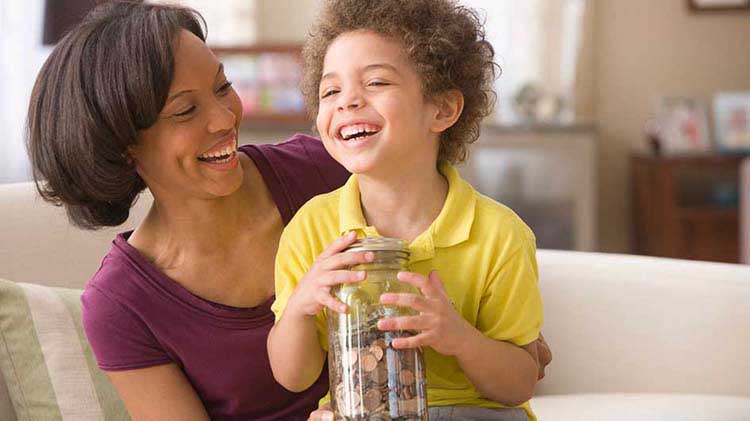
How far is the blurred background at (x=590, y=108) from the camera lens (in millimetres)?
5547

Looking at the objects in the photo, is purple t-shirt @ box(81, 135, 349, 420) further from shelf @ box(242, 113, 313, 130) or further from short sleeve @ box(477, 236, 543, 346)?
shelf @ box(242, 113, 313, 130)

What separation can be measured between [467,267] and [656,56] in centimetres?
513

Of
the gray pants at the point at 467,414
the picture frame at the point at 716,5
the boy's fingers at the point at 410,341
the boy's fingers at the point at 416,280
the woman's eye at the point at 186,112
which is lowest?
the gray pants at the point at 467,414

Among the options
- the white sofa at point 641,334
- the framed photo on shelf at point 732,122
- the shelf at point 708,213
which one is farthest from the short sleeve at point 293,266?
the framed photo on shelf at point 732,122

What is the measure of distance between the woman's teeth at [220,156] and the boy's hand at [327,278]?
0.38m

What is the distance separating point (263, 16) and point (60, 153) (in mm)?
4784

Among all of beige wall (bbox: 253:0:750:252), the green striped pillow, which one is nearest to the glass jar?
the green striped pillow

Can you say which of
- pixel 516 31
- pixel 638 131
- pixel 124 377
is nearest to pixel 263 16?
pixel 516 31

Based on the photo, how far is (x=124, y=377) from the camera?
1734 mm

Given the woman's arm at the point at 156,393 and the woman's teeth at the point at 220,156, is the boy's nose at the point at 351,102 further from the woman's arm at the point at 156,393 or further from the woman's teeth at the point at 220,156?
the woman's arm at the point at 156,393

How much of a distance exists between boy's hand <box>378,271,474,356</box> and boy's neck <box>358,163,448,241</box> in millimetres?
156

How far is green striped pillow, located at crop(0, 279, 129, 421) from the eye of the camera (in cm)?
192

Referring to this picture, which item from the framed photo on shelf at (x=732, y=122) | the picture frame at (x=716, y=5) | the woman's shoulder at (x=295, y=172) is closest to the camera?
the woman's shoulder at (x=295, y=172)

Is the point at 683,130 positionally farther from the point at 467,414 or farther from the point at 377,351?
the point at 377,351
